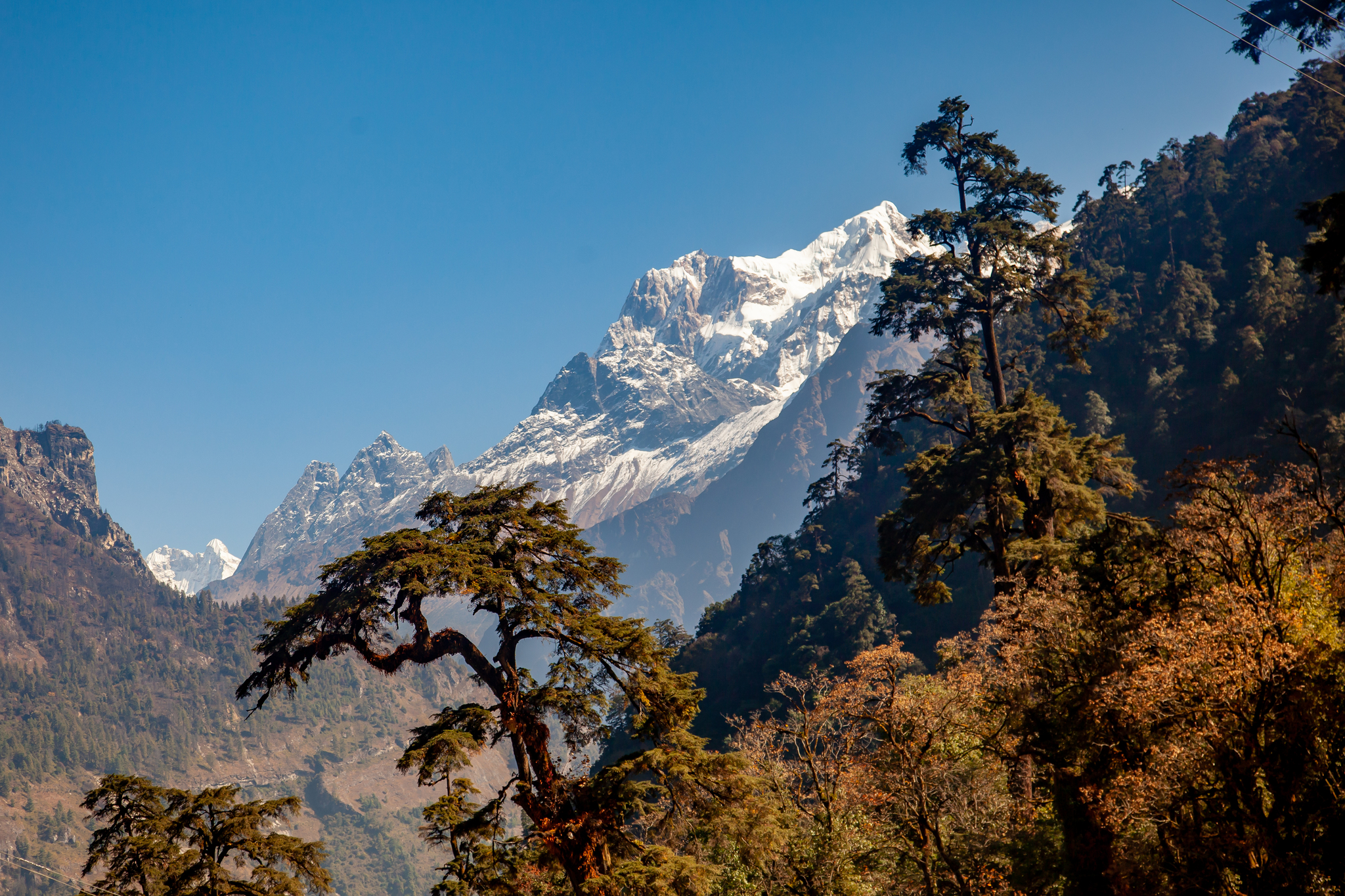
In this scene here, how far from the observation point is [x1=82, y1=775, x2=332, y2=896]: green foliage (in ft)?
63.5

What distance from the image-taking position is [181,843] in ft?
66.7

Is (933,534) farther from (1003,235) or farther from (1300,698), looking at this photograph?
(1300,698)

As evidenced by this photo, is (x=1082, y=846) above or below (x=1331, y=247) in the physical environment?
below

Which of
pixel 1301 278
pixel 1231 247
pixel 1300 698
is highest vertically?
pixel 1231 247

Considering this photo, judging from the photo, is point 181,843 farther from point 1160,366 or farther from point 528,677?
point 1160,366

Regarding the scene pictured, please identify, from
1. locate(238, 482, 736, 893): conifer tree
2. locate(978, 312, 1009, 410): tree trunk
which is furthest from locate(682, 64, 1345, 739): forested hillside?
locate(238, 482, 736, 893): conifer tree

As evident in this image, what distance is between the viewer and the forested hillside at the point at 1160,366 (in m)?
80.8

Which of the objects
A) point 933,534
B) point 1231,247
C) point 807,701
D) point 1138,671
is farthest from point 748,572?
point 1138,671

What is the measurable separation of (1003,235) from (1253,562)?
37.1 ft

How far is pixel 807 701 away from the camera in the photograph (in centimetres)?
8106

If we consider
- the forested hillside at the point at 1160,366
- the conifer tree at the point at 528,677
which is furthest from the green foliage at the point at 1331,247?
the forested hillside at the point at 1160,366

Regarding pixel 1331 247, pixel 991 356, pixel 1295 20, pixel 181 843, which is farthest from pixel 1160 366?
pixel 181 843

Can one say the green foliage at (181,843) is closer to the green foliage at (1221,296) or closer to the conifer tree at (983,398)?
the conifer tree at (983,398)

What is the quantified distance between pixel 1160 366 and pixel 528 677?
92.2 metres
